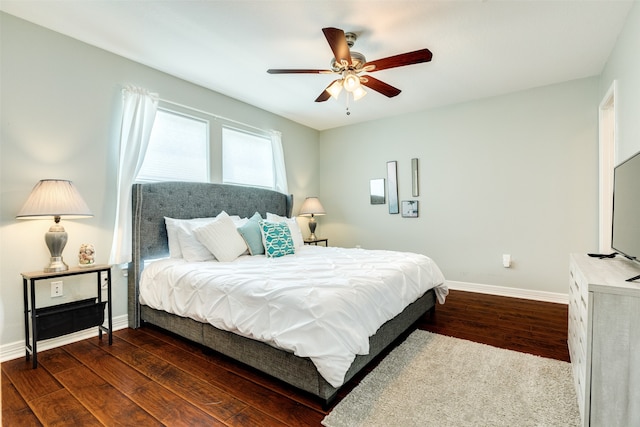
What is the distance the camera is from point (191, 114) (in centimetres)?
364

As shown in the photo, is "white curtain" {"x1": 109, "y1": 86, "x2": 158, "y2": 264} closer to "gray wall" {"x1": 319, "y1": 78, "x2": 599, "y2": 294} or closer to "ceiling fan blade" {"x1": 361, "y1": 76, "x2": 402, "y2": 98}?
"ceiling fan blade" {"x1": 361, "y1": 76, "x2": 402, "y2": 98}

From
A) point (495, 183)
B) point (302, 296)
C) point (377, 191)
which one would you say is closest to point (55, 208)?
point (302, 296)

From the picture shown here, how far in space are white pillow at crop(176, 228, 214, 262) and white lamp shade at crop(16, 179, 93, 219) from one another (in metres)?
0.81

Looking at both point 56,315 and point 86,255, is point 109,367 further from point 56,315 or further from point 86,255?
point 86,255

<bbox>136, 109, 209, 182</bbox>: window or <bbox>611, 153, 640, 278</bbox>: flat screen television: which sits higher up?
<bbox>136, 109, 209, 182</bbox>: window

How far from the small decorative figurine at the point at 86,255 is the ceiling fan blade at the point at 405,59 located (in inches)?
110

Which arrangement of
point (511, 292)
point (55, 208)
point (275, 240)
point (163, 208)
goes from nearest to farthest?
point (55, 208)
point (163, 208)
point (275, 240)
point (511, 292)

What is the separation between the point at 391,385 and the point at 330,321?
669 millimetres

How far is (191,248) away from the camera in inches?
118

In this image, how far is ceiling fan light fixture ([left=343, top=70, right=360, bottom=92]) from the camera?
8.53ft

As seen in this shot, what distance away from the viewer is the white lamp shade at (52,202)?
224cm

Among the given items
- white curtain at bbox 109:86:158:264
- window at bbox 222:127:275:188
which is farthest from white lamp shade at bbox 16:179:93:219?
window at bbox 222:127:275:188

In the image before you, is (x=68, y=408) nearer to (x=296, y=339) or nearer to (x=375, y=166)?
(x=296, y=339)

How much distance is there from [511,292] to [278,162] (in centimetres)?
366
